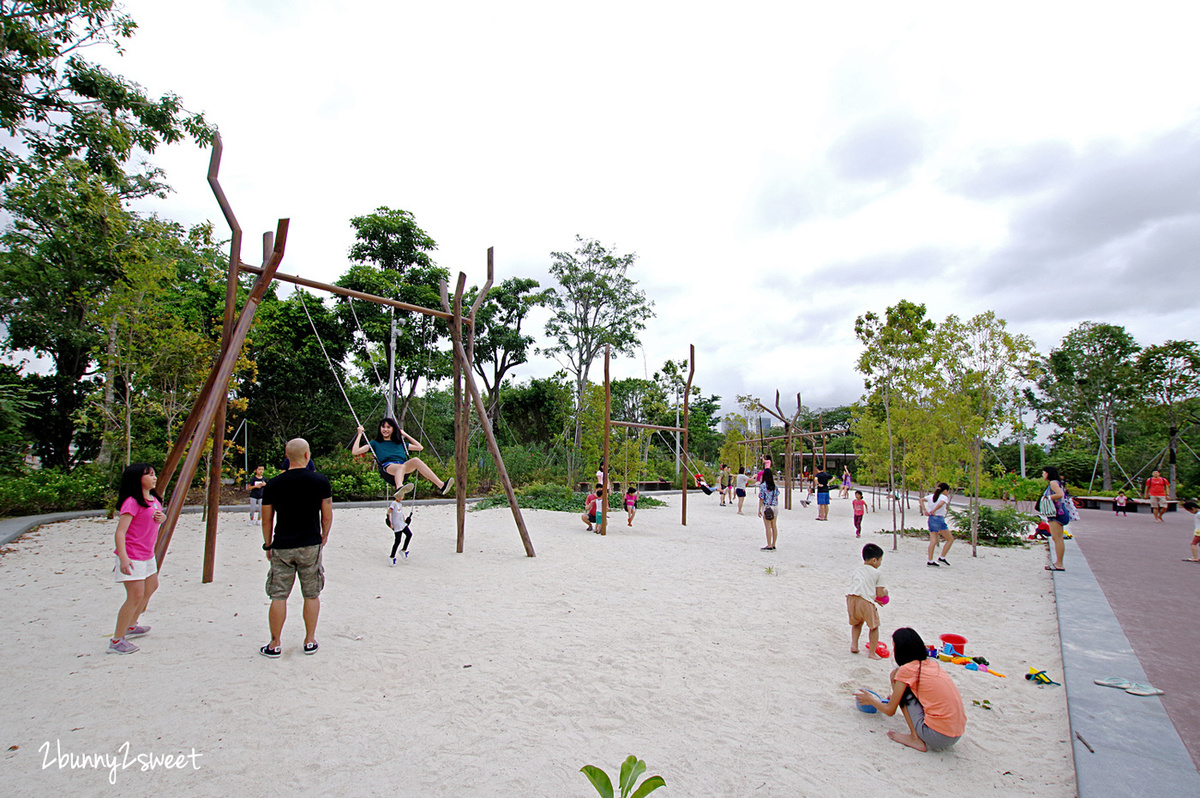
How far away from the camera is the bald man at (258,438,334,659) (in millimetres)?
4305

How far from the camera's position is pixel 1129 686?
409 centimetres

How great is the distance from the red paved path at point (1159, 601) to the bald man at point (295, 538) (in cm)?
574

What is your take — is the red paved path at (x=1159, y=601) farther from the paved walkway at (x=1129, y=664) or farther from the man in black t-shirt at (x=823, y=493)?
the man in black t-shirt at (x=823, y=493)

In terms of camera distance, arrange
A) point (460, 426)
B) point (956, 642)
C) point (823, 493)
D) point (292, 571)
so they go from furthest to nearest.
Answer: point (823, 493), point (460, 426), point (956, 642), point (292, 571)

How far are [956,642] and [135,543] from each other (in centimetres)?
699

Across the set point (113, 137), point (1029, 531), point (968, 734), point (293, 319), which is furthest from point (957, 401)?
point (293, 319)

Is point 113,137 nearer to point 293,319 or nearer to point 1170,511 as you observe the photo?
point 293,319

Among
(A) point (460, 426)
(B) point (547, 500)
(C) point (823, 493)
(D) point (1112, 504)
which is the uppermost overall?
(A) point (460, 426)

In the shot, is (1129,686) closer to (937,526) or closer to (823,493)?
(937,526)

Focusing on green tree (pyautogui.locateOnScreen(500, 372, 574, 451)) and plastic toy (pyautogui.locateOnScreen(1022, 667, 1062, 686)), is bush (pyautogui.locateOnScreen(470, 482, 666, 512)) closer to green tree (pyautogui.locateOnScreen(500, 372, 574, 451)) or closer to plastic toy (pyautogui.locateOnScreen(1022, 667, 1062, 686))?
plastic toy (pyautogui.locateOnScreen(1022, 667, 1062, 686))

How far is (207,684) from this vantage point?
386 cm

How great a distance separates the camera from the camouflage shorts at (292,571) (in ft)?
14.2

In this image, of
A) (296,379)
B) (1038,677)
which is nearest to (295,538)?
(1038,677)

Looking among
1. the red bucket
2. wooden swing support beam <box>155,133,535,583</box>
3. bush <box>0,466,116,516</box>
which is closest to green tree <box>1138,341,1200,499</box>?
the red bucket
